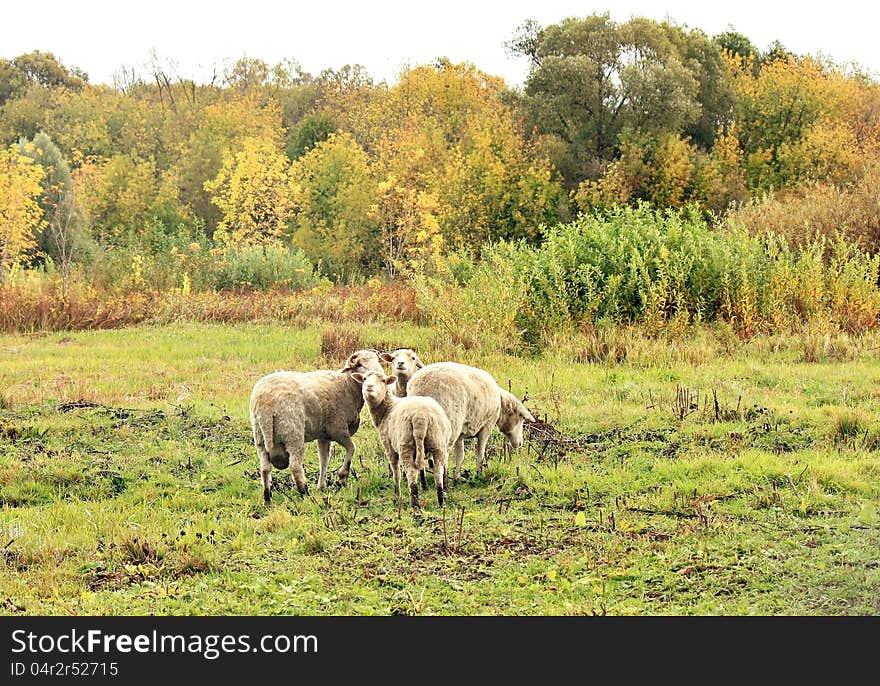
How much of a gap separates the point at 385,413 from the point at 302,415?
→ 737mm

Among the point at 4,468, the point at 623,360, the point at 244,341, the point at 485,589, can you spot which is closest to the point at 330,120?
the point at 244,341

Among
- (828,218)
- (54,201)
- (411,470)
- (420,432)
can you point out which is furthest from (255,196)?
(420,432)

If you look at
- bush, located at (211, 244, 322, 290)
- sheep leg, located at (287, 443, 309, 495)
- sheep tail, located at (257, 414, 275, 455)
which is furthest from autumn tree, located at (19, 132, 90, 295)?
sheep leg, located at (287, 443, 309, 495)

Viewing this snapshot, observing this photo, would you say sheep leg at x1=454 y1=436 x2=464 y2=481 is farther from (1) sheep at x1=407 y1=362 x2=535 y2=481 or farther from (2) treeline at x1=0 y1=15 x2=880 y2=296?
(2) treeline at x1=0 y1=15 x2=880 y2=296

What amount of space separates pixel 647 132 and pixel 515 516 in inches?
1291

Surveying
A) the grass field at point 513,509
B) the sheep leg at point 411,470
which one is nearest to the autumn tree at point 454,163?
the grass field at point 513,509

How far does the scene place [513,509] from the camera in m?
8.73

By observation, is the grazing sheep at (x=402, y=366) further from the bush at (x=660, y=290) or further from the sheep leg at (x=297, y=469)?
the bush at (x=660, y=290)

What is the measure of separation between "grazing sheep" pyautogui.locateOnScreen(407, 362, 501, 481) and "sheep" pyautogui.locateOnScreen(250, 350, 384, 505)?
1.46 ft

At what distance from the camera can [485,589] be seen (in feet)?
22.3

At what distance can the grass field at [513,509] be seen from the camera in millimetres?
6723

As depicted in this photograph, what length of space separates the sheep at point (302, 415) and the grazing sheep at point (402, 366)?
228 mm

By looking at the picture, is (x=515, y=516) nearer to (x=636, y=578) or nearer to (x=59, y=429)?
(x=636, y=578)

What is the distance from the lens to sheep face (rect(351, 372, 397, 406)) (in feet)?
29.3
